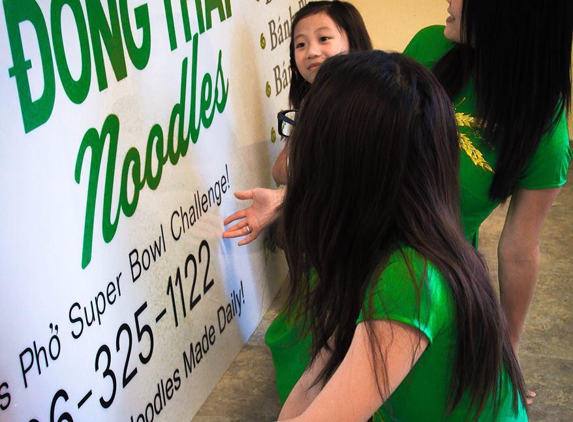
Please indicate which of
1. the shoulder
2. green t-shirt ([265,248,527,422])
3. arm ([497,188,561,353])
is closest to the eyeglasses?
the shoulder

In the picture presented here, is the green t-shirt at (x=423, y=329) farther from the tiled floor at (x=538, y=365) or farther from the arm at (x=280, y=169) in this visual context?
the arm at (x=280, y=169)

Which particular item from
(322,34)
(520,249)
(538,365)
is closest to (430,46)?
(322,34)

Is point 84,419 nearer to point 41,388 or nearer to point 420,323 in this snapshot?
point 41,388

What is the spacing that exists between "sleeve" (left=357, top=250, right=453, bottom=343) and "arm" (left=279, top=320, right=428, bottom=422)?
1 centimetres

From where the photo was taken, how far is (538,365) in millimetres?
2375

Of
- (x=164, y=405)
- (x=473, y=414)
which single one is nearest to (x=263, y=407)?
(x=164, y=405)

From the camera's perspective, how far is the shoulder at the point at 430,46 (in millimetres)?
1993

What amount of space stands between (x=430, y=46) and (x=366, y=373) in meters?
1.10

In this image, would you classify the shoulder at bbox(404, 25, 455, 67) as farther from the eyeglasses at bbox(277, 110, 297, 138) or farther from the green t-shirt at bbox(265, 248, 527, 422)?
the green t-shirt at bbox(265, 248, 527, 422)

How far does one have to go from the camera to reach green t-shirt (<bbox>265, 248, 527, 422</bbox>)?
116 cm

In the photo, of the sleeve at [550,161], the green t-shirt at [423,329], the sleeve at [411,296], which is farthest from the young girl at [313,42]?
the sleeve at [411,296]

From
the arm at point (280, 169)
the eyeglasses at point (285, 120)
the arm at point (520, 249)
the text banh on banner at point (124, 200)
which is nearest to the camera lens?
the text banh on banner at point (124, 200)

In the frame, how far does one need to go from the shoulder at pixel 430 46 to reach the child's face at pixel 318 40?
13.1 inches

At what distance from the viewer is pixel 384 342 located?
116 cm
